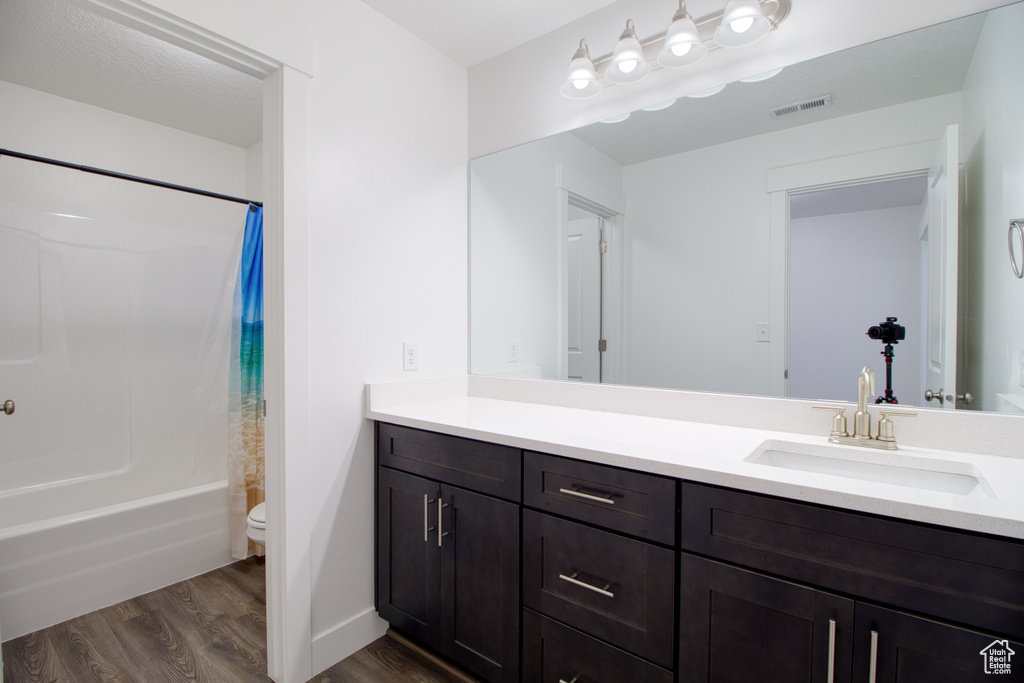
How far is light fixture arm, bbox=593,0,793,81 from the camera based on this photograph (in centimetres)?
139

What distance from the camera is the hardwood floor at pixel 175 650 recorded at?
1594mm

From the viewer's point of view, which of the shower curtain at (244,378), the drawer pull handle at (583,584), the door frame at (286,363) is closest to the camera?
the drawer pull handle at (583,584)

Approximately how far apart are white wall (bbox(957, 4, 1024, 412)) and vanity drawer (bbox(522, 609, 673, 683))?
41.6 inches

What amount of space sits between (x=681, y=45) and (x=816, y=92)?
421 millimetres

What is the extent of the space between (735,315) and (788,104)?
0.65 metres

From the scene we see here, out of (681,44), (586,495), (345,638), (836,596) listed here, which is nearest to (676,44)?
(681,44)

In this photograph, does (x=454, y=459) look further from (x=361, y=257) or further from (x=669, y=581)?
(x=361, y=257)

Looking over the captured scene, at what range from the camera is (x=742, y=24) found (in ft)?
4.56


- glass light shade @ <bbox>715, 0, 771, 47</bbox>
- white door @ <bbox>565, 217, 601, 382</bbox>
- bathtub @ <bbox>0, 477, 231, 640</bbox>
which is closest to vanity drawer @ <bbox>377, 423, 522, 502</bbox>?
white door @ <bbox>565, 217, 601, 382</bbox>

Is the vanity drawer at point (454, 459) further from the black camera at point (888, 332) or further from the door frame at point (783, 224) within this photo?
the black camera at point (888, 332)

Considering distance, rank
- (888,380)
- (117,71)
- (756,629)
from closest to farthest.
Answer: (756,629) → (888,380) → (117,71)

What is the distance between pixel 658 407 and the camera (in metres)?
1.66

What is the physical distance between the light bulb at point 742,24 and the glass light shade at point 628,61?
0.29 m

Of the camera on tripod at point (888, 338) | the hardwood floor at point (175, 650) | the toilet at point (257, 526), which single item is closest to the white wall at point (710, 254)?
the camera on tripod at point (888, 338)
